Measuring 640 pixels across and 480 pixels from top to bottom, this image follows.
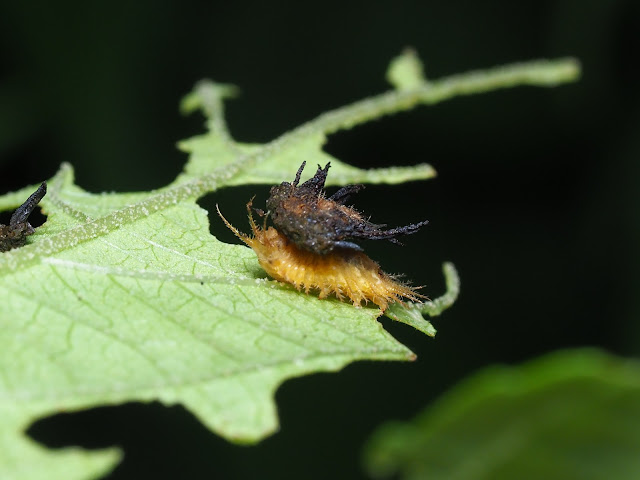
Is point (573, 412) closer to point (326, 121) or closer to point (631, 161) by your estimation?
point (326, 121)

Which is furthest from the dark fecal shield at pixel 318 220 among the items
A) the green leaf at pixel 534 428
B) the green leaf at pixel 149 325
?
the green leaf at pixel 534 428

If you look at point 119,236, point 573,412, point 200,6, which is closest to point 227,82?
point 200,6

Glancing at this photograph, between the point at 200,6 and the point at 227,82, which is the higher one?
the point at 200,6

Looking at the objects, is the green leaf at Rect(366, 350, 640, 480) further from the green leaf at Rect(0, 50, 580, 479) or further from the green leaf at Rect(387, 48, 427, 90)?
the green leaf at Rect(387, 48, 427, 90)

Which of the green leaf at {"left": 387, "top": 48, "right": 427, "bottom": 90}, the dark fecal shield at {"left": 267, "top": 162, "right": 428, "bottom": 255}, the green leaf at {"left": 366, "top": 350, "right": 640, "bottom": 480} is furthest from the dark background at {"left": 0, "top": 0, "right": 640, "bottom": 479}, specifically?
the green leaf at {"left": 366, "top": 350, "right": 640, "bottom": 480}

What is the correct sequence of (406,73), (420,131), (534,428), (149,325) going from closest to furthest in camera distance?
(534,428), (149,325), (406,73), (420,131)

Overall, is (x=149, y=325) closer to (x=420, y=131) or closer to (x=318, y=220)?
(x=318, y=220)

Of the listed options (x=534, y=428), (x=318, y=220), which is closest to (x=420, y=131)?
(x=318, y=220)
